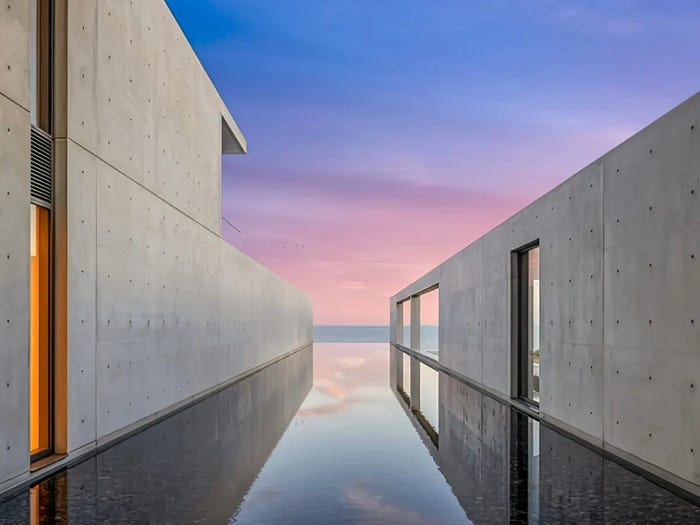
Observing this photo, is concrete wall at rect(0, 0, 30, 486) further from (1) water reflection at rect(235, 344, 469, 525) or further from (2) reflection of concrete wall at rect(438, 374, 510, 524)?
(2) reflection of concrete wall at rect(438, 374, 510, 524)

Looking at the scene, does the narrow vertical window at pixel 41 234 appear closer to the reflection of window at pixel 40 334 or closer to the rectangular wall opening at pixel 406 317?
the reflection of window at pixel 40 334

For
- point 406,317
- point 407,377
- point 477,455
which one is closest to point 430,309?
point 407,377

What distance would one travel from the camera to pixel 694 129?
5.30 m

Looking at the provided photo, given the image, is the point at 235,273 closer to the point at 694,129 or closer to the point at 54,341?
the point at 54,341

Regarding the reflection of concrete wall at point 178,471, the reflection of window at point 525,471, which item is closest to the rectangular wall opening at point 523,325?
the reflection of window at point 525,471

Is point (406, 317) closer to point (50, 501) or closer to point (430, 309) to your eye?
point (430, 309)

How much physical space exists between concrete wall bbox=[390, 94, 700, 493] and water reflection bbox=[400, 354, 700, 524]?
1.29 feet

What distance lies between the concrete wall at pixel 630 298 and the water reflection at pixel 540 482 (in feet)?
1.29

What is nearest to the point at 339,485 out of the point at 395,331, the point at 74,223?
the point at 74,223

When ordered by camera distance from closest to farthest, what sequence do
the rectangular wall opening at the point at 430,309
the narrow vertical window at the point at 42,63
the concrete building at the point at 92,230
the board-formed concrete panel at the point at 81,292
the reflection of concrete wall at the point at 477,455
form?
the reflection of concrete wall at the point at 477,455 → the concrete building at the point at 92,230 → the narrow vertical window at the point at 42,63 → the board-formed concrete panel at the point at 81,292 → the rectangular wall opening at the point at 430,309

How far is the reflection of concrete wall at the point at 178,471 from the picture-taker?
4457mm

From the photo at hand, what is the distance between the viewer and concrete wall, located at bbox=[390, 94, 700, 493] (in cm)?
539

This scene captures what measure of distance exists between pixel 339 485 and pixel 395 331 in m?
Answer: 33.2

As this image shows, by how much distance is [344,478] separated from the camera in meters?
5.49
